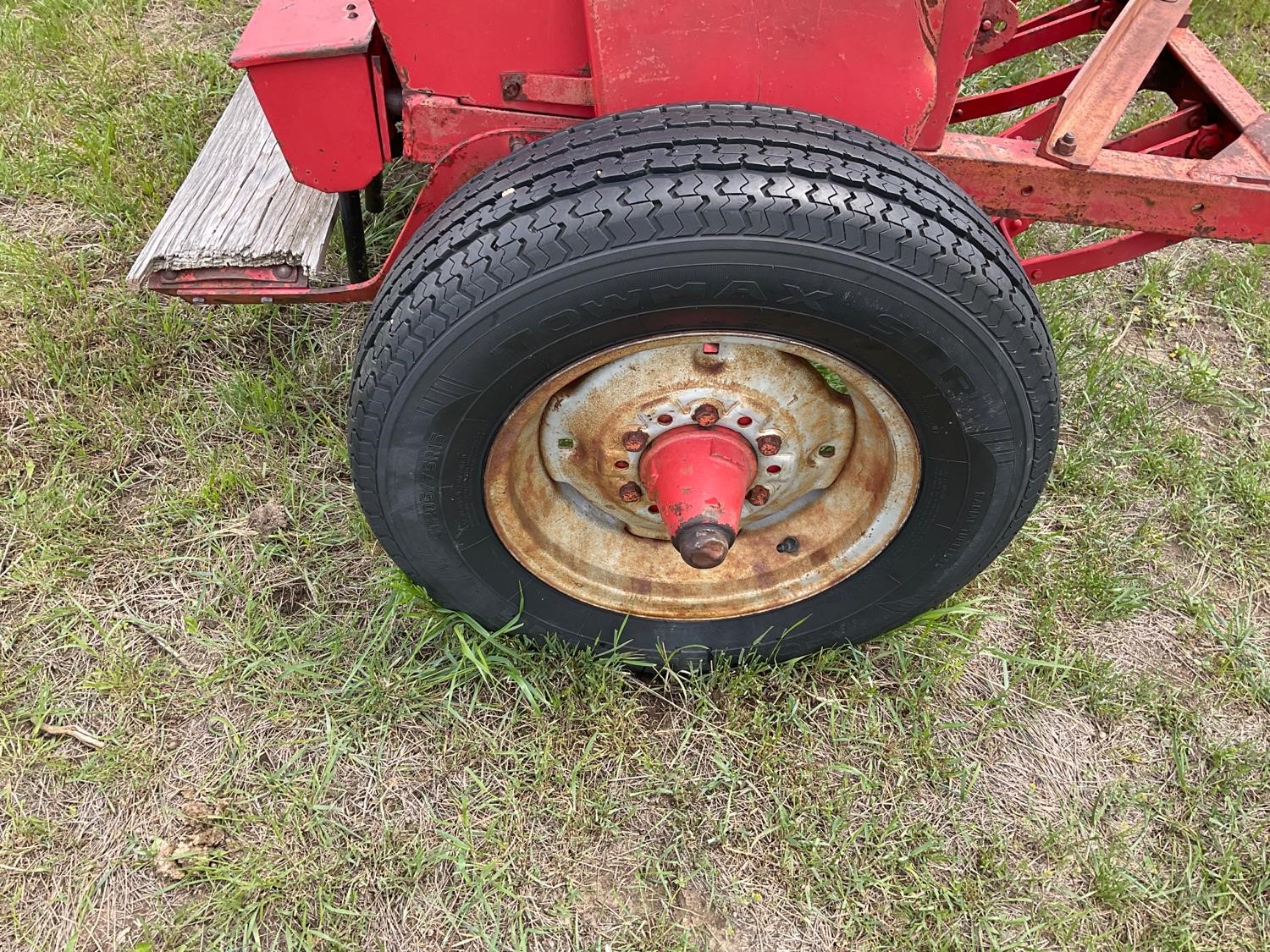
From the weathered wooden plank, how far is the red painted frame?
56 mm

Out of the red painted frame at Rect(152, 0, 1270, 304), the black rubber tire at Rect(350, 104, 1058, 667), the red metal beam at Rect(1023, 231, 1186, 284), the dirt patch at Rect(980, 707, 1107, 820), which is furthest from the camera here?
the red metal beam at Rect(1023, 231, 1186, 284)

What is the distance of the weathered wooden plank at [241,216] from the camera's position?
2.20 metres

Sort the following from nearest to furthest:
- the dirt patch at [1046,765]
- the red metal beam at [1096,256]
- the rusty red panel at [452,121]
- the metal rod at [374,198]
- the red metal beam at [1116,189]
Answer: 1. the rusty red panel at [452,121]
2. the red metal beam at [1116,189]
3. the dirt patch at [1046,765]
4. the red metal beam at [1096,256]
5. the metal rod at [374,198]

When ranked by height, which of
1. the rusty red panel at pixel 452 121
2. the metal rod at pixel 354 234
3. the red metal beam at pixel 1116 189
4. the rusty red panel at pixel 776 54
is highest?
the rusty red panel at pixel 776 54

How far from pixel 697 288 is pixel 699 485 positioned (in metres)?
0.46

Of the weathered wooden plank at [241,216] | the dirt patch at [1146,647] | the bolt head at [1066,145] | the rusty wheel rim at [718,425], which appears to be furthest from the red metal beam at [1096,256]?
the weathered wooden plank at [241,216]

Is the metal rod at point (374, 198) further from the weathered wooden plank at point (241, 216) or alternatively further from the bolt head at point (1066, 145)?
the bolt head at point (1066, 145)

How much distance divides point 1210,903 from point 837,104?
174 centimetres

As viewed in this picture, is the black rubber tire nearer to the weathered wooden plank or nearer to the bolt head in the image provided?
the bolt head

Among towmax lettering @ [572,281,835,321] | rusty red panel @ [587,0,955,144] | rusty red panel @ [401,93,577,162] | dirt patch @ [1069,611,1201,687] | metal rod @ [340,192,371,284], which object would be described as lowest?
dirt patch @ [1069,611,1201,687]

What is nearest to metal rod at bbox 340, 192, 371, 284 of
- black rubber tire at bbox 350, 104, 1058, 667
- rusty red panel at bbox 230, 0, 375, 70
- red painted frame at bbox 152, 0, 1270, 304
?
red painted frame at bbox 152, 0, 1270, 304

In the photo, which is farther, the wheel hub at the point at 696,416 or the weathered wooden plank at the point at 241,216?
the weathered wooden plank at the point at 241,216

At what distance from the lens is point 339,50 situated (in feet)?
6.04

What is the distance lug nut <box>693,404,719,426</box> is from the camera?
1.93m
